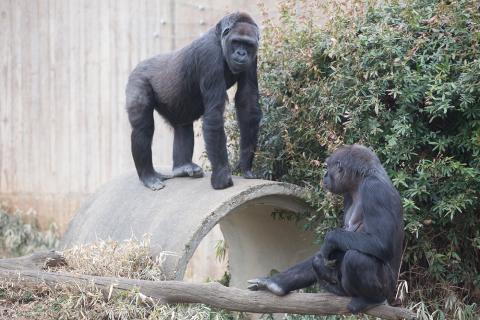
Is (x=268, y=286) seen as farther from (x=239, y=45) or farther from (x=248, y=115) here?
(x=239, y=45)

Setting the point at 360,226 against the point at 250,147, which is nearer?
the point at 360,226

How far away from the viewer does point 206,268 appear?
32.4 feet

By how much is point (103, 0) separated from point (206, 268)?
4294 millimetres

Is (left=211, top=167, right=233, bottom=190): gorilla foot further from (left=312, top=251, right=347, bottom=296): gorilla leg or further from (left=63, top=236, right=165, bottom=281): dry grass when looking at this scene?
(left=312, top=251, right=347, bottom=296): gorilla leg

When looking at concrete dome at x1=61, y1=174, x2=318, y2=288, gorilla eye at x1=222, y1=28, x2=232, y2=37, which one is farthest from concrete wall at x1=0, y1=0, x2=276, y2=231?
gorilla eye at x1=222, y1=28, x2=232, y2=37

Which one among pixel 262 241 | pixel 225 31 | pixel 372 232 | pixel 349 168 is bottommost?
pixel 262 241

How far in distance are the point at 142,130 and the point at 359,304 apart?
3.08 m

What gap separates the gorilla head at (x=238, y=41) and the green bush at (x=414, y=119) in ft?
1.90

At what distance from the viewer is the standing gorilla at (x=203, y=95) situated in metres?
6.44

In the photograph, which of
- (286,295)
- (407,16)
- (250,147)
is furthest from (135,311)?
(407,16)

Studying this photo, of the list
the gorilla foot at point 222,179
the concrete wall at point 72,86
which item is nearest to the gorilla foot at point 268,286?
the gorilla foot at point 222,179

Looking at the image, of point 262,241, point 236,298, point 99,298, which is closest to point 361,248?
point 236,298

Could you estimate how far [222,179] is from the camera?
630 cm

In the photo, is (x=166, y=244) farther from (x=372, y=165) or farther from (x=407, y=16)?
(x=407, y=16)
